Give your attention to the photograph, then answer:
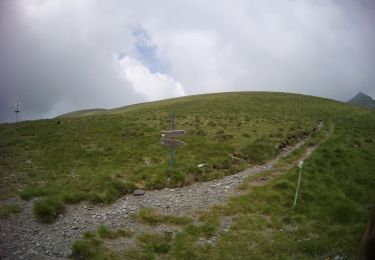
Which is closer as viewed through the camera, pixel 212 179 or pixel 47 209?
pixel 47 209

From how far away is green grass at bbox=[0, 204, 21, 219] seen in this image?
12711 mm

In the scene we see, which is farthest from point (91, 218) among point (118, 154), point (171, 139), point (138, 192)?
point (118, 154)

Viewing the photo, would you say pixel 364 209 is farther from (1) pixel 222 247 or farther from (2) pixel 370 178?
(1) pixel 222 247

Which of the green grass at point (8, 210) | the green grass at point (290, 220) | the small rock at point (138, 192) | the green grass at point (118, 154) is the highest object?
the green grass at point (118, 154)

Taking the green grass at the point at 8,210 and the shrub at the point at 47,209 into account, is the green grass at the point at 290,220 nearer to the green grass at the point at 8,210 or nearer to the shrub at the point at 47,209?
the shrub at the point at 47,209

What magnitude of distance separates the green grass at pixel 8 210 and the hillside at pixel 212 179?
0.81 meters

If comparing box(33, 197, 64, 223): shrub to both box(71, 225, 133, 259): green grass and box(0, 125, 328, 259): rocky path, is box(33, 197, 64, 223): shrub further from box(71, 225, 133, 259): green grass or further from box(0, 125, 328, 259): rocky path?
box(71, 225, 133, 259): green grass

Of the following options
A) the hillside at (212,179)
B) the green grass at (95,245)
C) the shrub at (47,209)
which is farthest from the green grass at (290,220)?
the shrub at (47,209)

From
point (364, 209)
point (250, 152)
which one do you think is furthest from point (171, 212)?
point (250, 152)

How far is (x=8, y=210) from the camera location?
13.1 m

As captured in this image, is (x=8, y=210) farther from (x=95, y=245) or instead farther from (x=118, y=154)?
(x=118, y=154)

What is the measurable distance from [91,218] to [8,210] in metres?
3.65

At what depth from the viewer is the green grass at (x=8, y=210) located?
41.7 ft

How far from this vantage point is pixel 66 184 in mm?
16859
